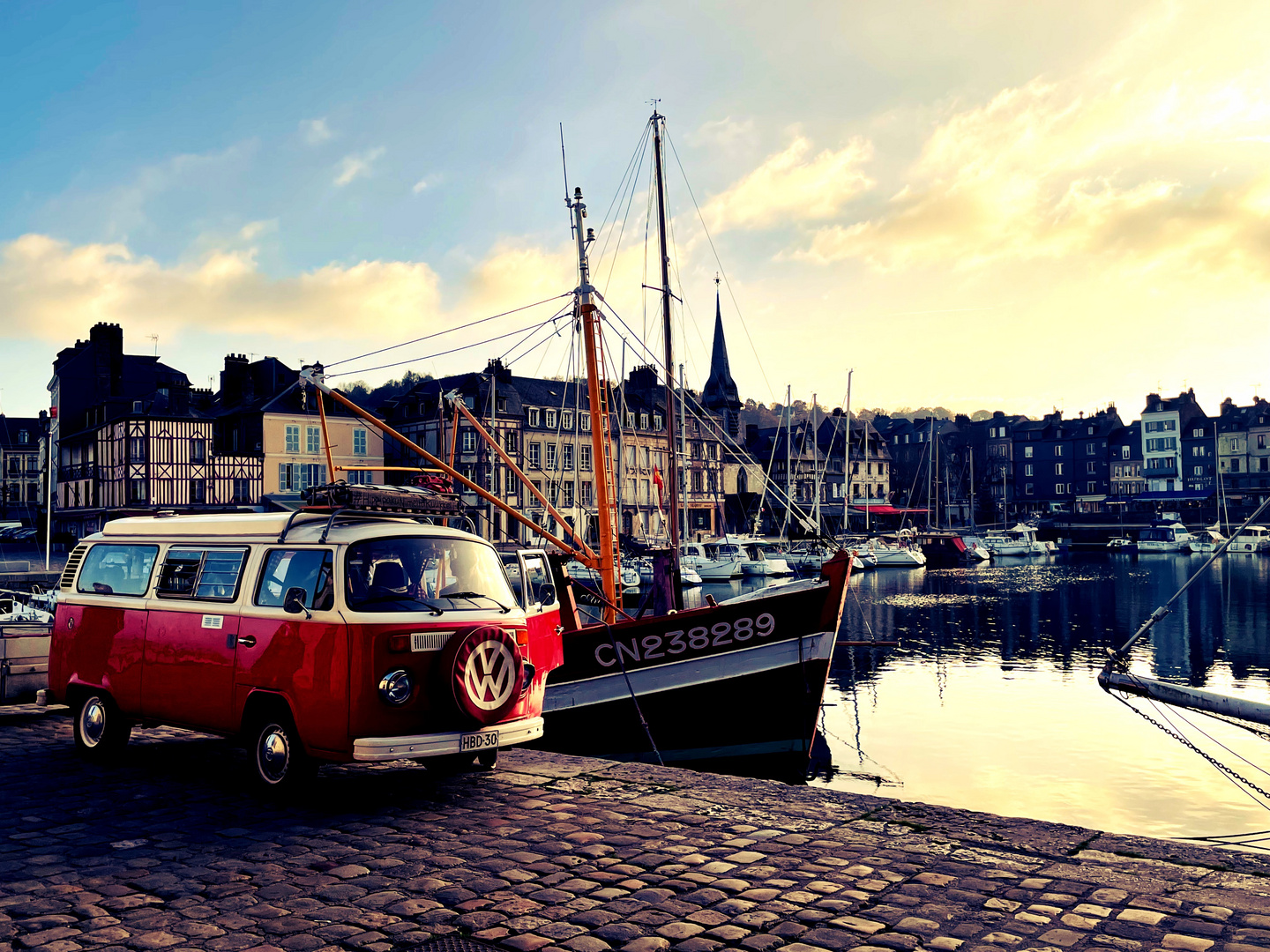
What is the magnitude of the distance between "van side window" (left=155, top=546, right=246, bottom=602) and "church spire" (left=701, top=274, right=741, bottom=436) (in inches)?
4054

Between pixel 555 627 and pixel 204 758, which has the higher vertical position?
pixel 555 627

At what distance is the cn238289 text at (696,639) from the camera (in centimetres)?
1752

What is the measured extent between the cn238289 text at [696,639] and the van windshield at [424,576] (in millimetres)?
8275

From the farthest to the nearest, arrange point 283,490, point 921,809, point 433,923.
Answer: point 283,490, point 921,809, point 433,923

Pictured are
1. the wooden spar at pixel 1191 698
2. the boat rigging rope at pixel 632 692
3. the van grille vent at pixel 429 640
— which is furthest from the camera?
the boat rigging rope at pixel 632 692

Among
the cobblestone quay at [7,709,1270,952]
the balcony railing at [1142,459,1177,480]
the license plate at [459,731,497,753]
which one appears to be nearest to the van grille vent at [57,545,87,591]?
the cobblestone quay at [7,709,1270,952]

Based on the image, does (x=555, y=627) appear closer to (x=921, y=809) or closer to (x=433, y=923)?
(x=921, y=809)

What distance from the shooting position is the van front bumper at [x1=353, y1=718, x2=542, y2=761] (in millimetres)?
8086

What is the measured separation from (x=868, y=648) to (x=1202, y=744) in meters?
17.2

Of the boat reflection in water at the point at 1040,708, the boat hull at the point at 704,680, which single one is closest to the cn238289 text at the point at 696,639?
the boat hull at the point at 704,680

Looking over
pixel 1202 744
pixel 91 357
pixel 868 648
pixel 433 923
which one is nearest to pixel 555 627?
pixel 433 923

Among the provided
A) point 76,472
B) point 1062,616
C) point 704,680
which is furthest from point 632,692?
point 76,472

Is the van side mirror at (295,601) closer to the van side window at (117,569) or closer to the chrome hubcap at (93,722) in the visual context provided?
the van side window at (117,569)

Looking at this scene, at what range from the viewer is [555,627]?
424 inches
